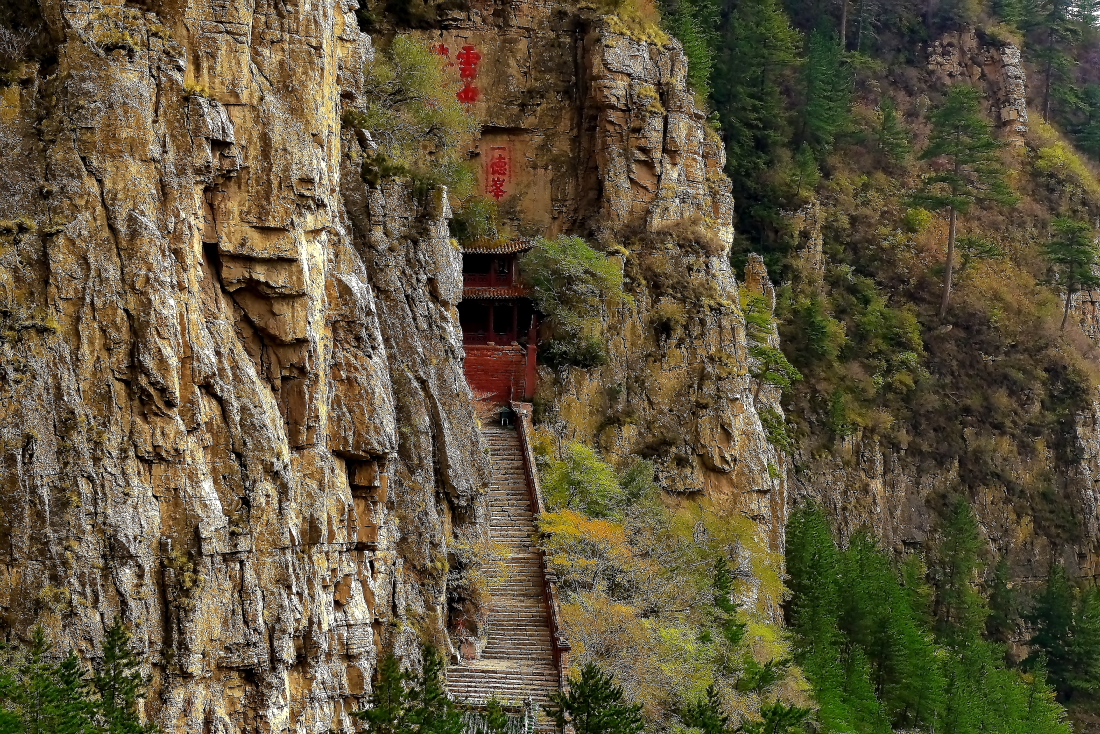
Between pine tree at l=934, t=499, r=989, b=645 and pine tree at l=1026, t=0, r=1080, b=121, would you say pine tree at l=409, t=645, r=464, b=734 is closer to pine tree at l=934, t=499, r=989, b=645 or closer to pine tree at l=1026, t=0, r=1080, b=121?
pine tree at l=934, t=499, r=989, b=645

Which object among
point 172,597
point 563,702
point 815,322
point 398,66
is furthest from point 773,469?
point 172,597

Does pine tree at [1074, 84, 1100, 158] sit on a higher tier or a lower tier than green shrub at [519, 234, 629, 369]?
higher

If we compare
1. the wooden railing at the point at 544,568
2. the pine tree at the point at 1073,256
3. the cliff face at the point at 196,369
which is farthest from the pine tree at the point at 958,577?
the cliff face at the point at 196,369

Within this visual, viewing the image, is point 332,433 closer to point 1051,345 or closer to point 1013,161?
point 1051,345

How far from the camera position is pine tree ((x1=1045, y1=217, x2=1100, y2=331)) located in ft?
237

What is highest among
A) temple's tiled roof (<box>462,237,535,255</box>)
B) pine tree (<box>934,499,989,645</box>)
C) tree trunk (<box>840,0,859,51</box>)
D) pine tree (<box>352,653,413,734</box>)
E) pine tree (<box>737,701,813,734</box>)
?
tree trunk (<box>840,0,859,51</box>)

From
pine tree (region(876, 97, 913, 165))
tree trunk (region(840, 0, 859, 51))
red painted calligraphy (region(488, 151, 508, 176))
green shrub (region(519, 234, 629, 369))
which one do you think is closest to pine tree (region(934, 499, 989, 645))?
pine tree (region(876, 97, 913, 165))

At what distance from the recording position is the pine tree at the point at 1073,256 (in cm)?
7238

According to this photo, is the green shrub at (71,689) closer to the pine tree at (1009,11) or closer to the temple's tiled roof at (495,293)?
the temple's tiled roof at (495,293)

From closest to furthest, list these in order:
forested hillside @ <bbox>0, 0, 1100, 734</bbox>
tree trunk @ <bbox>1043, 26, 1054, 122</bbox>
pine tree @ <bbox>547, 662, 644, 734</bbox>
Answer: forested hillside @ <bbox>0, 0, 1100, 734</bbox> → pine tree @ <bbox>547, 662, 644, 734</bbox> → tree trunk @ <bbox>1043, 26, 1054, 122</bbox>

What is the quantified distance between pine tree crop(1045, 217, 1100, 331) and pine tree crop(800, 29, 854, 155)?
A: 12.2m

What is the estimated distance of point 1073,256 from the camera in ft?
237

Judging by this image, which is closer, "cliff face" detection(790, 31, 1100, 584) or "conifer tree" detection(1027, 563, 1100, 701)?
"conifer tree" detection(1027, 563, 1100, 701)

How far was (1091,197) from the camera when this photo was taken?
7794 centimetres
